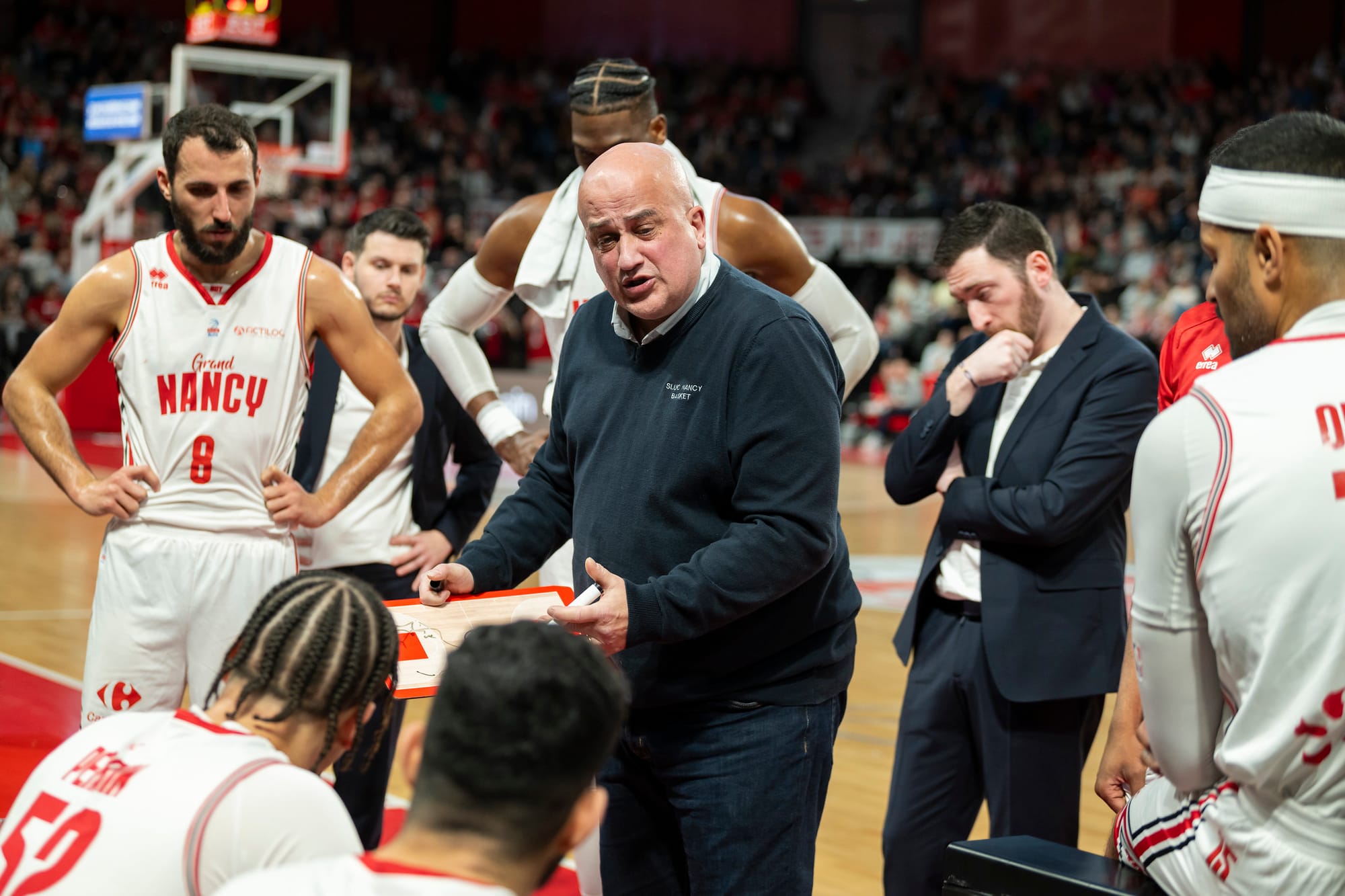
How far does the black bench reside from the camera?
7.47ft

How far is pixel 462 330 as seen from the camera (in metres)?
4.64

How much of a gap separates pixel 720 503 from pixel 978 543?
132 cm

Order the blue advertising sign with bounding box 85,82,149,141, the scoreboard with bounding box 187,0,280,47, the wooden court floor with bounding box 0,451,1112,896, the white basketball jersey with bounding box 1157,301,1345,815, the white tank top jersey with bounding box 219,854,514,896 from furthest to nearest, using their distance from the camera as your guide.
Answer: the scoreboard with bounding box 187,0,280,47 → the blue advertising sign with bounding box 85,82,149,141 → the wooden court floor with bounding box 0,451,1112,896 → the white basketball jersey with bounding box 1157,301,1345,815 → the white tank top jersey with bounding box 219,854,514,896

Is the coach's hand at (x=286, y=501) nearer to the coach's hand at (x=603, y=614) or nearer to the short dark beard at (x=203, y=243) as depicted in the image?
the short dark beard at (x=203, y=243)

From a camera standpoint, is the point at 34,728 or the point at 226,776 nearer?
the point at 226,776

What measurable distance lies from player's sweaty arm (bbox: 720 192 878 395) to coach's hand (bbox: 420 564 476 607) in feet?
4.90

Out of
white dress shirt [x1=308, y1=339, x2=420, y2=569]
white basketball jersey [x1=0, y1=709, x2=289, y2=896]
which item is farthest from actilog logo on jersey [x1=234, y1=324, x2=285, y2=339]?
white basketball jersey [x1=0, y1=709, x2=289, y2=896]

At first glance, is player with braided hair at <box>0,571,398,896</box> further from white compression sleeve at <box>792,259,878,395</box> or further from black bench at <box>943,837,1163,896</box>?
white compression sleeve at <box>792,259,878,395</box>

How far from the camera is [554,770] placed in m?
1.62

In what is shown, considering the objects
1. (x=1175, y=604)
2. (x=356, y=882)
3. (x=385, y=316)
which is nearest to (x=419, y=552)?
(x=385, y=316)

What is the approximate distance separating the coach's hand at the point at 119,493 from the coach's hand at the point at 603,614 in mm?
1684

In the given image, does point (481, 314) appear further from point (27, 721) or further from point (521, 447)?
point (27, 721)

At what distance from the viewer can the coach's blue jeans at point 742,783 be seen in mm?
2803

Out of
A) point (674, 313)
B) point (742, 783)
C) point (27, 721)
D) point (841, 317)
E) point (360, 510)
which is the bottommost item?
point (27, 721)
